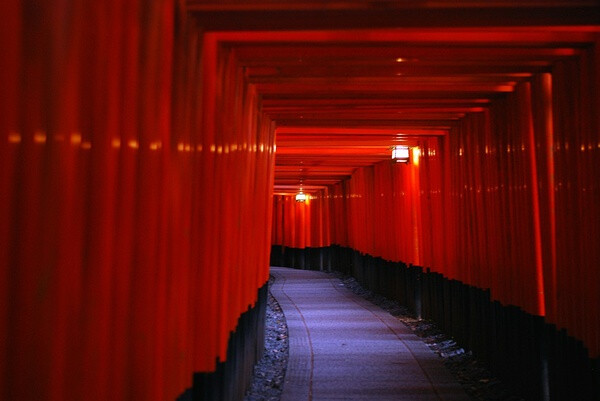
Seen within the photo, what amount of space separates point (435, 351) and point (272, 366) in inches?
105

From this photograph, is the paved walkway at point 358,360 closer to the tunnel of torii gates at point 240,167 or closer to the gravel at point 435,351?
the gravel at point 435,351

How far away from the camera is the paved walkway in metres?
7.54

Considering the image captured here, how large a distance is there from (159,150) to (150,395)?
126cm

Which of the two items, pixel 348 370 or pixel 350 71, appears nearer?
pixel 350 71

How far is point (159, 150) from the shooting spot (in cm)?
336

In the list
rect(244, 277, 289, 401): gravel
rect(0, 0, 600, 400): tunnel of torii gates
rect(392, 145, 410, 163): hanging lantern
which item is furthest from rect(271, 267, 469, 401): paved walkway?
rect(392, 145, 410, 163): hanging lantern

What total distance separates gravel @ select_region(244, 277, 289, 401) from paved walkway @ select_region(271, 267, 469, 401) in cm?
14

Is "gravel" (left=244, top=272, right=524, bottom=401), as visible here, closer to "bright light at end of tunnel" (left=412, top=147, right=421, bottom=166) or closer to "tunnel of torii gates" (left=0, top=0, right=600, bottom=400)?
"tunnel of torii gates" (left=0, top=0, right=600, bottom=400)

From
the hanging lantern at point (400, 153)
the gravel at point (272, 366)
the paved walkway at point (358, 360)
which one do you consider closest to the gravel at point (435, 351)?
the gravel at point (272, 366)

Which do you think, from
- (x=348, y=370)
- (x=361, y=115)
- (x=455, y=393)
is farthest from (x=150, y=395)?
(x=361, y=115)

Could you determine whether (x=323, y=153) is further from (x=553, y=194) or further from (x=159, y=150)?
(x=159, y=150)

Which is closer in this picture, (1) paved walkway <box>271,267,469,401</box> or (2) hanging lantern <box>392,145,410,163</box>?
(1) paved walkway <box>271,267,469,401</box>

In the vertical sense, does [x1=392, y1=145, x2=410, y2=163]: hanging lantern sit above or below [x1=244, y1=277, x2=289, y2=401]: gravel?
above

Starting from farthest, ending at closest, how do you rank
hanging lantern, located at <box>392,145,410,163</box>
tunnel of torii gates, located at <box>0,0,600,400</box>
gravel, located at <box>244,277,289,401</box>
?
hanging lantern, located at <box>392,145,410,163</box>
gravel, located at <box>244,277,289,401</box>
tunnel of torii gates, located at <box>0,0,600,400</box>
